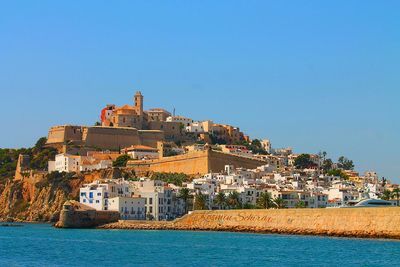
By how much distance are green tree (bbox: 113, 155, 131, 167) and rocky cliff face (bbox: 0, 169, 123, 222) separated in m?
4.59

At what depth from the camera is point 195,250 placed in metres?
40.0

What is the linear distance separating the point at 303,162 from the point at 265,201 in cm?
4019

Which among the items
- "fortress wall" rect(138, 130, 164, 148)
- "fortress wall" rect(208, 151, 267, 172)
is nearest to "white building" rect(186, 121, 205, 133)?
"fortress wall" rect(138, 130, 164, 148)

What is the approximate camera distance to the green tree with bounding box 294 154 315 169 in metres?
102

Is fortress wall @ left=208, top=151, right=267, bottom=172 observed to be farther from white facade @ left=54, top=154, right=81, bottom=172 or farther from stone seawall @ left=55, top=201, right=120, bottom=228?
stone seawall @ left=55, top=201, right=120, bottom=228

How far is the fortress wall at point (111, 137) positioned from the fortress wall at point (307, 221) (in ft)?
127

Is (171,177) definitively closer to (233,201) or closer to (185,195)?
(233,201)

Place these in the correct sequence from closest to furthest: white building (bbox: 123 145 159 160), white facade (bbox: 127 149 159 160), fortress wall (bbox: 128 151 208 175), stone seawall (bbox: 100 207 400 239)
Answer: stone seawall (bbox: 100 207 400 239)
fortress wall (bbox: 128 151 208 175)
white facade (bbox: 127 149 159 160)
white building (bbox: 123 145 159 160)

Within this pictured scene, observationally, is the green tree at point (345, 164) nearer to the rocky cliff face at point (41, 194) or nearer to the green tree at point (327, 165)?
the green tree at point (327, 165)

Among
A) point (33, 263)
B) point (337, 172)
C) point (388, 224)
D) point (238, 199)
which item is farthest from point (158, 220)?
point (337, 172)

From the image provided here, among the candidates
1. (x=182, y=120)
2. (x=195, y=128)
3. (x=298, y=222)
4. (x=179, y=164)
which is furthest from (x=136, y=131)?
(x=298, y=222)

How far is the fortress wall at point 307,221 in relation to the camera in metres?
44.0

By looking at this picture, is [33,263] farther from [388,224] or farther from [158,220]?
[158,220]

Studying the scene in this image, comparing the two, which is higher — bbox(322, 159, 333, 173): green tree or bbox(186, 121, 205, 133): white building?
bbox(186, 121, 205, 133): white building
